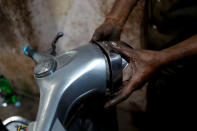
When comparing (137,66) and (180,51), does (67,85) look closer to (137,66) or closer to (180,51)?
(137,66)

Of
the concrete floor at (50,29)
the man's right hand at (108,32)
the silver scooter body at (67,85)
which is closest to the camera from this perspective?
the silver scooter body at (67,85)

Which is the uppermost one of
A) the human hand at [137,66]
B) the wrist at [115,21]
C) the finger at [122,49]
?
the wrist at [115,21]

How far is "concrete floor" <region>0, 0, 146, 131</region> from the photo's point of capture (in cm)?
121

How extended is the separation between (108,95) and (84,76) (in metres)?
0.11

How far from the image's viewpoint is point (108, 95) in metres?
0.54

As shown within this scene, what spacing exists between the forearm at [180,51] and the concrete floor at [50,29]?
1.90ft

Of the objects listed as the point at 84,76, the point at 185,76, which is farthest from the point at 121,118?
the point at 84,76

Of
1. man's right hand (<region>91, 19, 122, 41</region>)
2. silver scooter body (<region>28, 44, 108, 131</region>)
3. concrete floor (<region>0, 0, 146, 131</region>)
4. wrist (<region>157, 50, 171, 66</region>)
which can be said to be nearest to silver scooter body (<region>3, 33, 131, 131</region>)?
silver scooter body (<region>28, 44, 108, 131</region>)

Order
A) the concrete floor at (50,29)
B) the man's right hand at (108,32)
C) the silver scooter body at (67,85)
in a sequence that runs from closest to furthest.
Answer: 1. the silver scooter body at (67,85)
2. the man's right hand at (108,32)
3. the concrete floor at (50,29)

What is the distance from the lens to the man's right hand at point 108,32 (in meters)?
0.72

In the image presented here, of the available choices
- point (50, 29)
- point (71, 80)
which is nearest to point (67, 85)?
point (71, 80)

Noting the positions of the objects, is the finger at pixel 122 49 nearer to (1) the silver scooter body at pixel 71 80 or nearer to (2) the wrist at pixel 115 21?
(1) the silver scooter body at pixel 71 80

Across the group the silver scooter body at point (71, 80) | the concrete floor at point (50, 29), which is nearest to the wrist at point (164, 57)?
the silver scooter body at point (71, 80)

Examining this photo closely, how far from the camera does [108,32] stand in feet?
2.42
